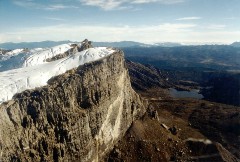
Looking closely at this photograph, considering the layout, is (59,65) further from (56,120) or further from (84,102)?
(56,120)

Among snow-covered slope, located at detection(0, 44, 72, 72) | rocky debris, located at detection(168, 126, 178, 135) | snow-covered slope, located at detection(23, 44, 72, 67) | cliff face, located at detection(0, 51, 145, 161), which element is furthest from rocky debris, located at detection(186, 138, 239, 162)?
snow-covered slope, located at detection(0, 44, 72, 72)

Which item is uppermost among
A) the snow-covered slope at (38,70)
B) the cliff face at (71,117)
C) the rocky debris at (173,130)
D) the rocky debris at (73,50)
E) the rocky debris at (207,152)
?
the rocky debris at (73,50)

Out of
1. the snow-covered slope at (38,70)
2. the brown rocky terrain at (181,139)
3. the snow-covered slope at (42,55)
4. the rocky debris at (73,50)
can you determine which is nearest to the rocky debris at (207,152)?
the brown rocky terrain at (181,139)

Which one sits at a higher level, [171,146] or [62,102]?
[62,102]

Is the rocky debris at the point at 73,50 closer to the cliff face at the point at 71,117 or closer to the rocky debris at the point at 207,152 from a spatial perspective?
the cliff face at the point at 71,117

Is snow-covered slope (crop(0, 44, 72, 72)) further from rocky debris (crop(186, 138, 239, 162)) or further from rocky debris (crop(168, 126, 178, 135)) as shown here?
rocky debris (crop(186, 138, 239, 162))

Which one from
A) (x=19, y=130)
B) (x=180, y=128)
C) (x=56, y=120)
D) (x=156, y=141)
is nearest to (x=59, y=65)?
(x=56, y=120)
